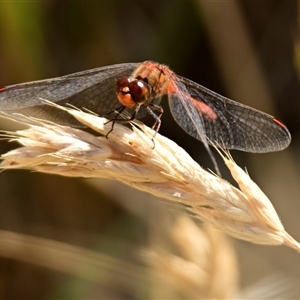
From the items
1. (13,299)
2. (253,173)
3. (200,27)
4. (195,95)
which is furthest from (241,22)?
(13,299)

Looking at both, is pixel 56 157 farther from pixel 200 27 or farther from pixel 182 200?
pixel 200 27

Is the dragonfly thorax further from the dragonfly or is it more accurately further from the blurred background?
the blurred background

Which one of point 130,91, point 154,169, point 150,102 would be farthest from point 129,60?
point 154,169

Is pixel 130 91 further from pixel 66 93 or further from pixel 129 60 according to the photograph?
pixel 129 60

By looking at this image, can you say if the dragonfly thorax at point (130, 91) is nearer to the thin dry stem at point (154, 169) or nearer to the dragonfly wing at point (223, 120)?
the dragonfly wing at point (223, 120)

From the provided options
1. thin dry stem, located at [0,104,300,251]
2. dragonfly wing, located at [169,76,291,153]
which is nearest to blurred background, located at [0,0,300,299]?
dragonfly wing, located at [169,76,291,153]

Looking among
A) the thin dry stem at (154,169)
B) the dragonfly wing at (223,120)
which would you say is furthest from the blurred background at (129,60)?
the thin dry stem at (154,169)
